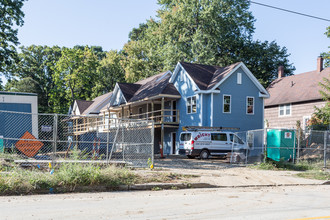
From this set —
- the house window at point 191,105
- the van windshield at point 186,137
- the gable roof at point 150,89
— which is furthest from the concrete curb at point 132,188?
the gable roof at point 150,89

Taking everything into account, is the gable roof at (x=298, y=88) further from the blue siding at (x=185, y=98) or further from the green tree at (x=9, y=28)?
the green tree at (x=9, y=28)

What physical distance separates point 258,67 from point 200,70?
1752cm

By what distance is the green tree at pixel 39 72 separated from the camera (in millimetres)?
61281

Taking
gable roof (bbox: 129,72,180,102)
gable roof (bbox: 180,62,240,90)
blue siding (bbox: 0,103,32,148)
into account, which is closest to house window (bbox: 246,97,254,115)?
gable roof (bbox: 180,62,240,90)

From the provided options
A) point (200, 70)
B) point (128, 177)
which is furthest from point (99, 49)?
point (128, 177)

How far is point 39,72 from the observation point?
2707 inches

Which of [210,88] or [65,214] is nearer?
[65,214]

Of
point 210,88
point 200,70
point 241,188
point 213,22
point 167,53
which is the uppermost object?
point 213,22

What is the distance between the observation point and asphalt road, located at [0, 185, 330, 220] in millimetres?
7285

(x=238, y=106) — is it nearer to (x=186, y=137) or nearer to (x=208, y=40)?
(x=186, y=137)

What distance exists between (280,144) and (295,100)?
15.6 meters

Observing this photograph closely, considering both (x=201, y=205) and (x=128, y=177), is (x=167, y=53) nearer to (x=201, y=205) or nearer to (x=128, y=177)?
(x=128, y=177)

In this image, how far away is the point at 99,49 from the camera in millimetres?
81375

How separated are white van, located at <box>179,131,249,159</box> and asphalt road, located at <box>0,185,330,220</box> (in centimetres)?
1205
